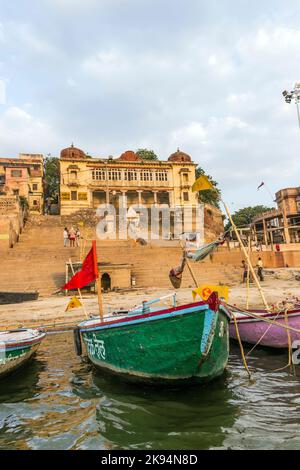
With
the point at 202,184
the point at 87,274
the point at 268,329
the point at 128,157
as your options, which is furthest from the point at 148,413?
the point at 128,157

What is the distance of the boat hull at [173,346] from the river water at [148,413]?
1.22ft

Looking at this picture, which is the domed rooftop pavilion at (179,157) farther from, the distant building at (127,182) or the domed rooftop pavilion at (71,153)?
the domed rooftop pavilion at (71,153)

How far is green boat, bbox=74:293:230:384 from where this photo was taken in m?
6.32

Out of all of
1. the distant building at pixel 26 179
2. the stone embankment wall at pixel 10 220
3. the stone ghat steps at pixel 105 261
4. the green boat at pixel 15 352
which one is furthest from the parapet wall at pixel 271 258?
the distant building at pixel 26 179

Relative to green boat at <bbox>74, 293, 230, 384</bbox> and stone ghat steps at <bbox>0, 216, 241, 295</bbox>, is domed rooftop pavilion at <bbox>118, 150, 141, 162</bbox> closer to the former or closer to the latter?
stone ghat steps at <bbox>0, 216, 241, 295</bbox>

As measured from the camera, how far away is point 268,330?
945 cm

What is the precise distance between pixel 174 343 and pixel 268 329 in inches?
165

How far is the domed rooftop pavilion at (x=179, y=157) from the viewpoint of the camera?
50750 millimetres

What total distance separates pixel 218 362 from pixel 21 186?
45785 millimetres

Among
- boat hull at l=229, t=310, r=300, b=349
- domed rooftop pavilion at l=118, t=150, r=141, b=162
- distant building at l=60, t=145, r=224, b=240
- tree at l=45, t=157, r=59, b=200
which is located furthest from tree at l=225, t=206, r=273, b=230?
boat hull at l=229, t=310, r=300, b=349

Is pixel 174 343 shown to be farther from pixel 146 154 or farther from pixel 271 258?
pixel 146 154

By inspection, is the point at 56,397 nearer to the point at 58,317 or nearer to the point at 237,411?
the point at 237,411

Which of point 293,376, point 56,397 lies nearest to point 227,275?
point 293,376
